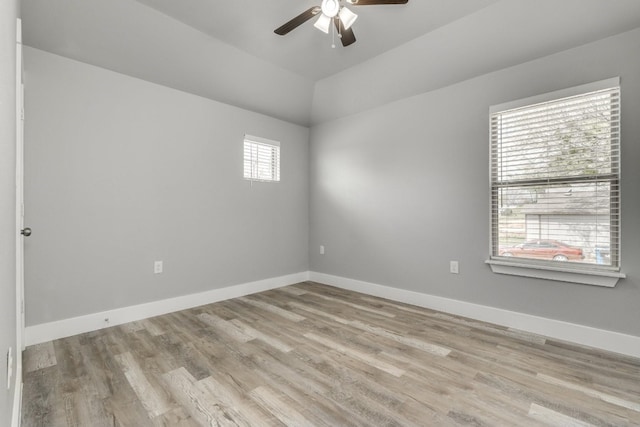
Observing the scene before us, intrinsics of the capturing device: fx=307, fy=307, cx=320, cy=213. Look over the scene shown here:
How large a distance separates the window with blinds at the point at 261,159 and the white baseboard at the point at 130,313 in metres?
1.38

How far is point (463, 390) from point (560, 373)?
0.75 metres

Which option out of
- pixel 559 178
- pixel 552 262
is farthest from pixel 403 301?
pixel 559 178

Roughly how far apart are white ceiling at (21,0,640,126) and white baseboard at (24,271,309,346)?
7.29 ft

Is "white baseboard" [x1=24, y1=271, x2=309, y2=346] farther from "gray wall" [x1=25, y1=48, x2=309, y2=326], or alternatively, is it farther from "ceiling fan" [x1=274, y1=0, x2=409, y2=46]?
"ceiling fan" [x1=274, y1=0, x2=409, y2=46]

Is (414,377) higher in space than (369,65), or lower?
lower

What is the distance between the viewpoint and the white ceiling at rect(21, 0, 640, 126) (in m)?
2.34

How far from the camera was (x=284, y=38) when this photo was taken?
2.99m

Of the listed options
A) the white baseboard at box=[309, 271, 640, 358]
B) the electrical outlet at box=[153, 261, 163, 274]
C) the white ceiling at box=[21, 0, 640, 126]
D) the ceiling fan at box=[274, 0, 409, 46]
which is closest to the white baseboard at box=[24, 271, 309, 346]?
the electrical outlet at box=[153, 261, 163, 274]

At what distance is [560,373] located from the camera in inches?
79.8

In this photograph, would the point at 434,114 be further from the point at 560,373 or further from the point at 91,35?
the point at 91,35

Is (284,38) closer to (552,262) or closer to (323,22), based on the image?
(323,22)

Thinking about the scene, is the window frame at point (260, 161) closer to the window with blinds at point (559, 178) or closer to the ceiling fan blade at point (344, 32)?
the ceiling fan blade at point (344, 32)

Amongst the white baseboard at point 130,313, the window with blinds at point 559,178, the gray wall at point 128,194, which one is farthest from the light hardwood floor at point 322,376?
the window with blinds at point 559,178

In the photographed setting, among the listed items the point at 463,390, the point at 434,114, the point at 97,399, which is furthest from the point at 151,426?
the point at 434,114
